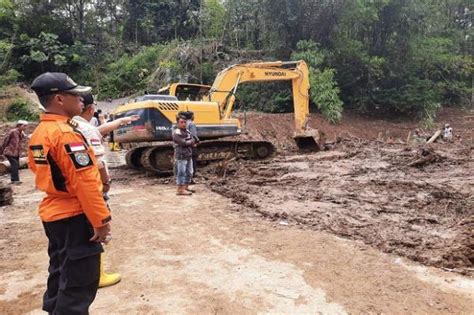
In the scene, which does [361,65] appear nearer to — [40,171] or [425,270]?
[425,270]

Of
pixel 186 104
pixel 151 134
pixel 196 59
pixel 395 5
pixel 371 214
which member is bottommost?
pixel 371 214

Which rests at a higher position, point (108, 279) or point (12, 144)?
point (12, 144)

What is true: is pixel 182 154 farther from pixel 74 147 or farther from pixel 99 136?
pixel 74 147

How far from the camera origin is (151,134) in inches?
388

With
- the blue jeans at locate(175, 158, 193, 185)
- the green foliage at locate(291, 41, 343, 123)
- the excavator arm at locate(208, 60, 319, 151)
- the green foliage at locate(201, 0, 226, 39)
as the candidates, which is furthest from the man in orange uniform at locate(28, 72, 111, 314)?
the green foliage at locate(201, 0, 226, 39)

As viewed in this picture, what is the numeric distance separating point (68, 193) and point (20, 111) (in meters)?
19.9

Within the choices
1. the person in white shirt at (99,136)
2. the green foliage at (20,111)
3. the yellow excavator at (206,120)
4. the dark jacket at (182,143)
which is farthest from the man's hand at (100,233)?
the green foliage at (20,111)

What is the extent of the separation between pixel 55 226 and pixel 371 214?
4705mm

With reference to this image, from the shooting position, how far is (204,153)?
11.2 m

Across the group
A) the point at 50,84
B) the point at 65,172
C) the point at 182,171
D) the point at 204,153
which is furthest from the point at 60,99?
the point at 204,153

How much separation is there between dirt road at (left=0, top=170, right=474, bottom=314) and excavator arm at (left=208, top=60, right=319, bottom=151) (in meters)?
6.45

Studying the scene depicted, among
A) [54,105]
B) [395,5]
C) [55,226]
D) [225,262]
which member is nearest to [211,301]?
[225,262]

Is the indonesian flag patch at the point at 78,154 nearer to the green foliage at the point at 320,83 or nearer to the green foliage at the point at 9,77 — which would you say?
the green foliage at the point at 320,83

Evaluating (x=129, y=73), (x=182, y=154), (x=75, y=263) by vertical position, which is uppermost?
(x=129, y=73)
